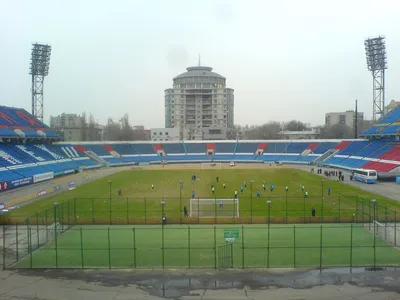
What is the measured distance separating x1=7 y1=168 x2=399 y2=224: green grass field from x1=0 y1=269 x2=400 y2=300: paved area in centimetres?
702

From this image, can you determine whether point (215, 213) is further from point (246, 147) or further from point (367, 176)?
point (246, 147)

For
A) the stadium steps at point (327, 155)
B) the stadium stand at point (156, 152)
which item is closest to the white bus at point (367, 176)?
the stadium stand at point (156, 152)

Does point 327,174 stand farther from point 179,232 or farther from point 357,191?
point 179,232

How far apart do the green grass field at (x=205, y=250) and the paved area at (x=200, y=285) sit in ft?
3.42

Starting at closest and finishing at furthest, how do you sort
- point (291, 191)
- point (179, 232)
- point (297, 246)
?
1. point (297, 246)
2. point (179, 232)
3. point (291, 191)

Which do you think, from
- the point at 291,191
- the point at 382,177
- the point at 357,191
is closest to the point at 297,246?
the point at 291,191

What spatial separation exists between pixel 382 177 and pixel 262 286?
40464mm

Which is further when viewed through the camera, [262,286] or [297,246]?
[297,246]

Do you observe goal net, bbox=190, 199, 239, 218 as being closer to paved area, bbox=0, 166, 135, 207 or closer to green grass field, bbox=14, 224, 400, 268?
green grass field, bbox=14, 224, 400, 268

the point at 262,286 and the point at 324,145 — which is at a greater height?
the point at 324,145

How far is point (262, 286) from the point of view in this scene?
50.3 feet

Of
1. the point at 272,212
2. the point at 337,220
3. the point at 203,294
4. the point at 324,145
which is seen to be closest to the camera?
the point at 203,294

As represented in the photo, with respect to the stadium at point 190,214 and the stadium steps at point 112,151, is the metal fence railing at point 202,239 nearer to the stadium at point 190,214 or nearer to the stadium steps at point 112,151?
the stadium at point 190,214

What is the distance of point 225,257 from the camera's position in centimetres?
1867
